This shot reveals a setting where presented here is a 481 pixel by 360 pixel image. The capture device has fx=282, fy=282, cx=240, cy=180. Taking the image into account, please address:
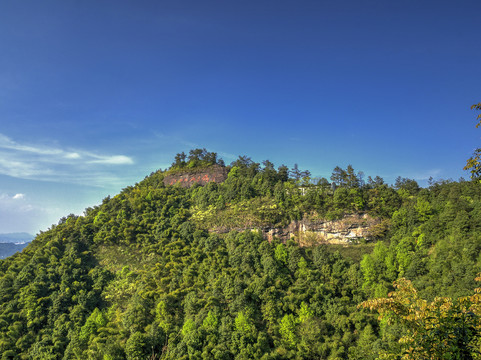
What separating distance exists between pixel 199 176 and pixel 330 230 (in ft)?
153

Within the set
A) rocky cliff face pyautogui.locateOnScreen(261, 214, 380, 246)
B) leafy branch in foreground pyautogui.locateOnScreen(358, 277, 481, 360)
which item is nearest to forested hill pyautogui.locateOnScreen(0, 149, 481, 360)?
rocky cliff face pyautogui.locateOnScreen(261, 214, 380, 246)

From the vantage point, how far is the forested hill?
4575 cm

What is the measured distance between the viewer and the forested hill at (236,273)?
45750 mm

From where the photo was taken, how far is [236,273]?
59688mm

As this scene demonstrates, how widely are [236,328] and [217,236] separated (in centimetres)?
2581

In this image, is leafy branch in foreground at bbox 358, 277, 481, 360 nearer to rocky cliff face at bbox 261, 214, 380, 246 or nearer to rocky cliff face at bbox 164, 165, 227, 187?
rocky cliff face at bbox 261, 214, 380, 246

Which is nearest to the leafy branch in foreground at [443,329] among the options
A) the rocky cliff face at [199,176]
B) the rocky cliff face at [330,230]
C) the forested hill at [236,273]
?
the forested hill at [236,273]

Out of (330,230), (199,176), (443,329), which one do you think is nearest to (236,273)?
(330,230)

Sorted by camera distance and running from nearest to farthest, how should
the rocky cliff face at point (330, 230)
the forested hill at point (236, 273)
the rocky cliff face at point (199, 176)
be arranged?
the forested hill at point (236, 273) → the rocky cliff face at point (330, 230) → the rocky cliff face at point (199, 176)

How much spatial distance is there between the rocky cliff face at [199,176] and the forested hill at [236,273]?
23.5 feet

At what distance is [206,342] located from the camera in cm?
4638

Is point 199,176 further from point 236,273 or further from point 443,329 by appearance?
point 443,329

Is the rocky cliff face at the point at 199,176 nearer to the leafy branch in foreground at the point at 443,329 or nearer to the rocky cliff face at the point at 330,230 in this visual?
the rocky cliff face at the point at 330,230

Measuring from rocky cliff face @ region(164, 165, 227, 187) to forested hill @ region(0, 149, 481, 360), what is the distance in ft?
23.5
